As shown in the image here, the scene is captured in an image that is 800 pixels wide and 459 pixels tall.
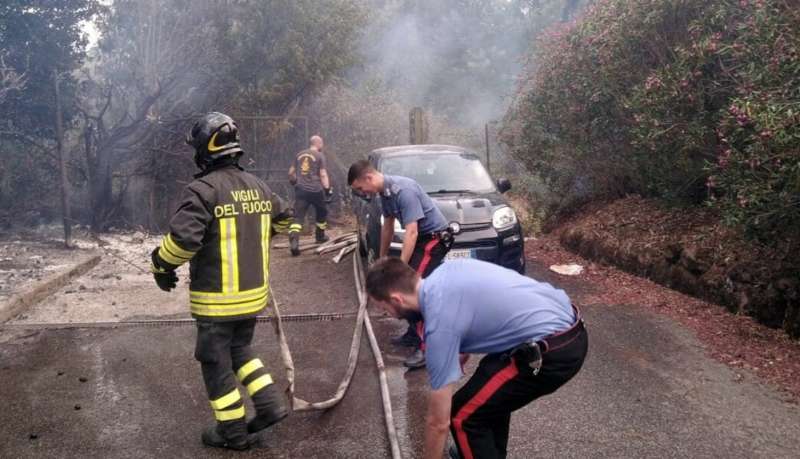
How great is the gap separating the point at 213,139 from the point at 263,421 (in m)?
1.76

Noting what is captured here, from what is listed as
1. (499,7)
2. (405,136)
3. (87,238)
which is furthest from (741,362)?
(499,7)

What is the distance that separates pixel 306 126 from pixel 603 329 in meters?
9.12

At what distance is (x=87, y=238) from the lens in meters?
11.0

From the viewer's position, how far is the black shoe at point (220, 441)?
3.80m

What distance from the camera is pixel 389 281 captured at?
8.73ft

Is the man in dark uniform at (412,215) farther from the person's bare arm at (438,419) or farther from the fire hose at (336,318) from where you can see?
the person's bare arm at (438,419)

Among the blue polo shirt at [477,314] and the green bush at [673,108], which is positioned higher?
the green bush at [673,108]

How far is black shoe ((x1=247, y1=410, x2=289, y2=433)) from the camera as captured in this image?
3.87m

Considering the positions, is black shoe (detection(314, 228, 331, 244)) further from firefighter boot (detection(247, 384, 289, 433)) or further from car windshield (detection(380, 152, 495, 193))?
firefighter boot (detection(247, 384, 289, 433))

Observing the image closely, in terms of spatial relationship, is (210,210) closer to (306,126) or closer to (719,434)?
(719,434)

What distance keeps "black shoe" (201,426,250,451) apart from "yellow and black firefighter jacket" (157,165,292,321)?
74 centimetres

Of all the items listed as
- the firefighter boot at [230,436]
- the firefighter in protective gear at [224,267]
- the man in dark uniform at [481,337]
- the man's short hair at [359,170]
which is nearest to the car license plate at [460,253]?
the man's short hair at [359,170]

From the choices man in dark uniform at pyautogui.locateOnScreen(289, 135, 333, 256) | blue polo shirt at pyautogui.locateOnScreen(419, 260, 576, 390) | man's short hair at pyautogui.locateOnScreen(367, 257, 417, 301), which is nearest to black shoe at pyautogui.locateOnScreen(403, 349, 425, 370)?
blue polo shirt at pyautogui.locateOnScreen(419, 260, 576, 390)

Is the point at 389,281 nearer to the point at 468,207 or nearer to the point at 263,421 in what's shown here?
the point at 263,421
